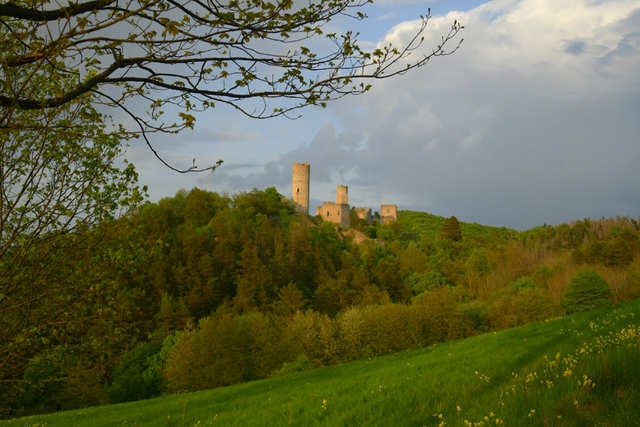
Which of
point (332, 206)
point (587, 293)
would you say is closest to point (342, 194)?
point (332, 206)

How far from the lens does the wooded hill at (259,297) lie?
9.58 metres

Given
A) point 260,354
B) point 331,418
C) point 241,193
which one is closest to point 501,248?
point 241,193

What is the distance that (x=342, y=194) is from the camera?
97562mm

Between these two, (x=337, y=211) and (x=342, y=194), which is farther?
(x=342, y=194)

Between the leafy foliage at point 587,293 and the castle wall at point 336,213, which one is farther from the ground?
the castle wall at point 336,213

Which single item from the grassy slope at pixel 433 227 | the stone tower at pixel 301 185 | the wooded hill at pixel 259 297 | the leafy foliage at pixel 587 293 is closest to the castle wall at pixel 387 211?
the grassy slope at pixel 433 227

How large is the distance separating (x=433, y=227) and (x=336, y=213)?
130ft

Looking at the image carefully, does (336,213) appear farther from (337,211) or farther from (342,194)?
(342,194)

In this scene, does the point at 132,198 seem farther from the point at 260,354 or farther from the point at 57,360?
the point at 260,354

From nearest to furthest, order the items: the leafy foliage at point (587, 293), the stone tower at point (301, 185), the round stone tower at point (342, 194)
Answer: the leafy foliage at point (587, 293), the stone tower at point (301, 185), the round stone tower at point (342, 194)

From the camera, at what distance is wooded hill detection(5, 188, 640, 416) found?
9.58 metres

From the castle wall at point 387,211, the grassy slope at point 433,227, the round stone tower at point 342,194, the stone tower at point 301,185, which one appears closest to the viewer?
the stone tower at point 301,185

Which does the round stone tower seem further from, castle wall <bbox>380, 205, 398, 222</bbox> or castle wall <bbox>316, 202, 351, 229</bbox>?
castle wall <bbox>380, 205, 398, 222</bbox>

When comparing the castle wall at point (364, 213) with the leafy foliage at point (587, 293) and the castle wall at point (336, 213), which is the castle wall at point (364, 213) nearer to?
the castle wall at point (336, 213)
